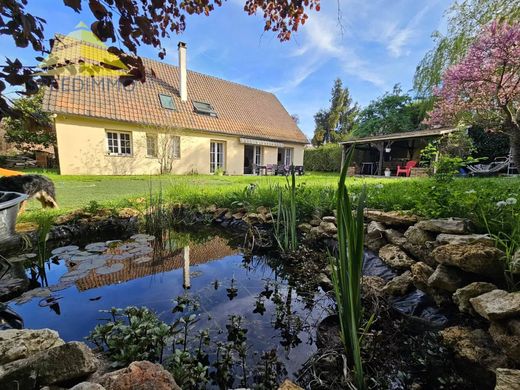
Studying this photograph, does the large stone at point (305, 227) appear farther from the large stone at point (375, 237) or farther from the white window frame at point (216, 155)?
the white window frame at point (216, 155)

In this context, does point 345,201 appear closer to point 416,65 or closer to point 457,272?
point 457,272

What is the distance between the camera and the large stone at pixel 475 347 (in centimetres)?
119

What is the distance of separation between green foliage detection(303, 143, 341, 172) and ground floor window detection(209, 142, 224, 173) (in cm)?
794

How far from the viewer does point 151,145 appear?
11.5m

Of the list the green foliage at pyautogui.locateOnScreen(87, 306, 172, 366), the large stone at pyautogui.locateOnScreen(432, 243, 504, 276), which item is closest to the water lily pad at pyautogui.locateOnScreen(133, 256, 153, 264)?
the green foliage at pyautogui.locateOnScreen(87, 306, 172, 366)

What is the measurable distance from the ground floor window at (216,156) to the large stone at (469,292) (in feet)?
41.1

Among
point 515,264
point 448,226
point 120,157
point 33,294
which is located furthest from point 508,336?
point 120,157

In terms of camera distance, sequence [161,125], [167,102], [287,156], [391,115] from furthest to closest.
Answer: [391,115]
[287,156]
[167,102]
[161,125]

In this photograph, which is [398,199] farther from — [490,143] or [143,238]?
[490,143]

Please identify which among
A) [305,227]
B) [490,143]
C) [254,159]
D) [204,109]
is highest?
[204,109]

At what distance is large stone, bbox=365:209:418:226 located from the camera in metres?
2.33

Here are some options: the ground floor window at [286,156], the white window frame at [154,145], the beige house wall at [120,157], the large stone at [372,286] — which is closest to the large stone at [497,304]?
the large stone at [372,286]

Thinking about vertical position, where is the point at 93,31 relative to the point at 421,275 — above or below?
above

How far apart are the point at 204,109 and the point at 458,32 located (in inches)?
447
